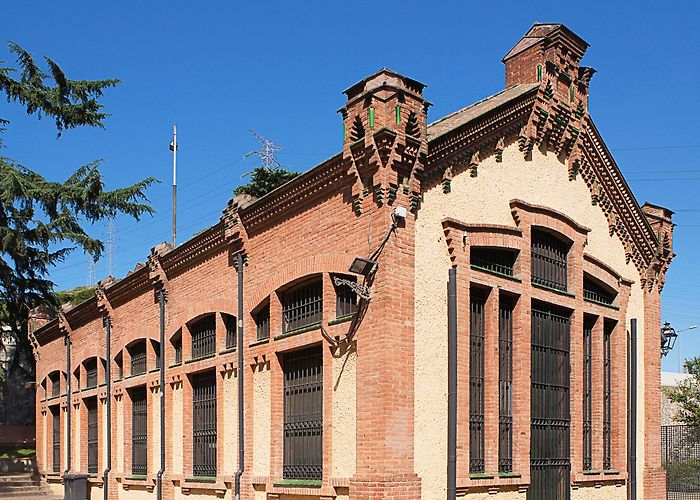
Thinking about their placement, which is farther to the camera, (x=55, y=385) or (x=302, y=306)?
(x=55, y=385)

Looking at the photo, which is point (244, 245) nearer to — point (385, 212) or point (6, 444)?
point (385, 212)

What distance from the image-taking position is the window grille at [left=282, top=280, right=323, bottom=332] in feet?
45.3

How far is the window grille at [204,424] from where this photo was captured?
1703 cm

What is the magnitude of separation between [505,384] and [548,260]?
2.75 metres

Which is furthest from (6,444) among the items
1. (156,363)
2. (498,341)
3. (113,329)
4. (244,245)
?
(498,341)

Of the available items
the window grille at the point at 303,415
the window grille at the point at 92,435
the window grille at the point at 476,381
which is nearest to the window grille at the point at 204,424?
the window grille at the point at 303,415

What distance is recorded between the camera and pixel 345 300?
42.8 ft

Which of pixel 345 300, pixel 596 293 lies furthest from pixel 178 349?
pixel 596 293

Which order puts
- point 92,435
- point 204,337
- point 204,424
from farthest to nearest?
1. point 92,435
2. point 204,337
3. point 204,424

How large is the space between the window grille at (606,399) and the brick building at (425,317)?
0.05 metres

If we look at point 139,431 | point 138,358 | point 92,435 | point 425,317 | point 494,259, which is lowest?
point 92,435

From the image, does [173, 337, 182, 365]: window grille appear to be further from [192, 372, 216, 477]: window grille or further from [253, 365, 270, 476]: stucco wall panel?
[253, 365, 270, 476]: stucco wall panel

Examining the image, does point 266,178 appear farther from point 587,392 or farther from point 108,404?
point 587,392

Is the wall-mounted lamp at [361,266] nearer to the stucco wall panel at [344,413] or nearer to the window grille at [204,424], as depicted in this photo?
the stucco wall panel at [344,413]
